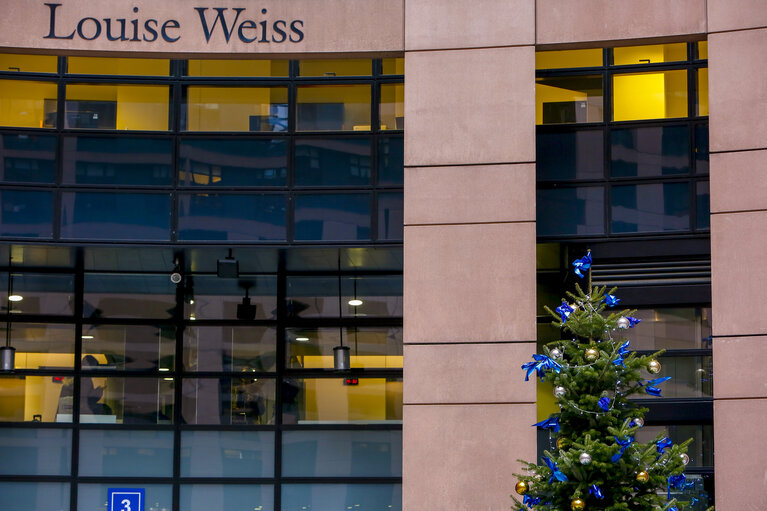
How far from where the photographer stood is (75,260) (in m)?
17.3

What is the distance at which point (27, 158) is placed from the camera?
53.8ft

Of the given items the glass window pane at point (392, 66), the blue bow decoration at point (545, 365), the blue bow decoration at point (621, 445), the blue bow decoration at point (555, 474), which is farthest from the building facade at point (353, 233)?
the blue bow decoration at point (621, 445)

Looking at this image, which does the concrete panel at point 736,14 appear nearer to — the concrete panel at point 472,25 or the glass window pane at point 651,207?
the glass window pane at point 651,207

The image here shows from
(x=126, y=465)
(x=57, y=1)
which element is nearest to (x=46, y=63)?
(x=57, y=1)

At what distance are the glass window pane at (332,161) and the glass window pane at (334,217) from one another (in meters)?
0.24

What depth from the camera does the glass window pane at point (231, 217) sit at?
53.3ft

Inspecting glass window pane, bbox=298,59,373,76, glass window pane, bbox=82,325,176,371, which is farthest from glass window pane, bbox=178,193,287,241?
glass window pane, bbox=82,325,176,371

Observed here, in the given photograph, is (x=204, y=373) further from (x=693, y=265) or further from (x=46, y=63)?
(x=693, y=265)

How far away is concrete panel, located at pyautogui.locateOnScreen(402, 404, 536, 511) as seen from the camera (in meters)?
15.0

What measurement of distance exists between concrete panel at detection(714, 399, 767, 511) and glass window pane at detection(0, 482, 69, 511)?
9401 millimetres

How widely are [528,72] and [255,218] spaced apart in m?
4.14

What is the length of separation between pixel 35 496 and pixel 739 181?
10.9 m

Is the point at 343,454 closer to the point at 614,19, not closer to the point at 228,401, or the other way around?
the point at 228,401

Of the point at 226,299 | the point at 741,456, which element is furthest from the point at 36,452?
the point at 741,456
